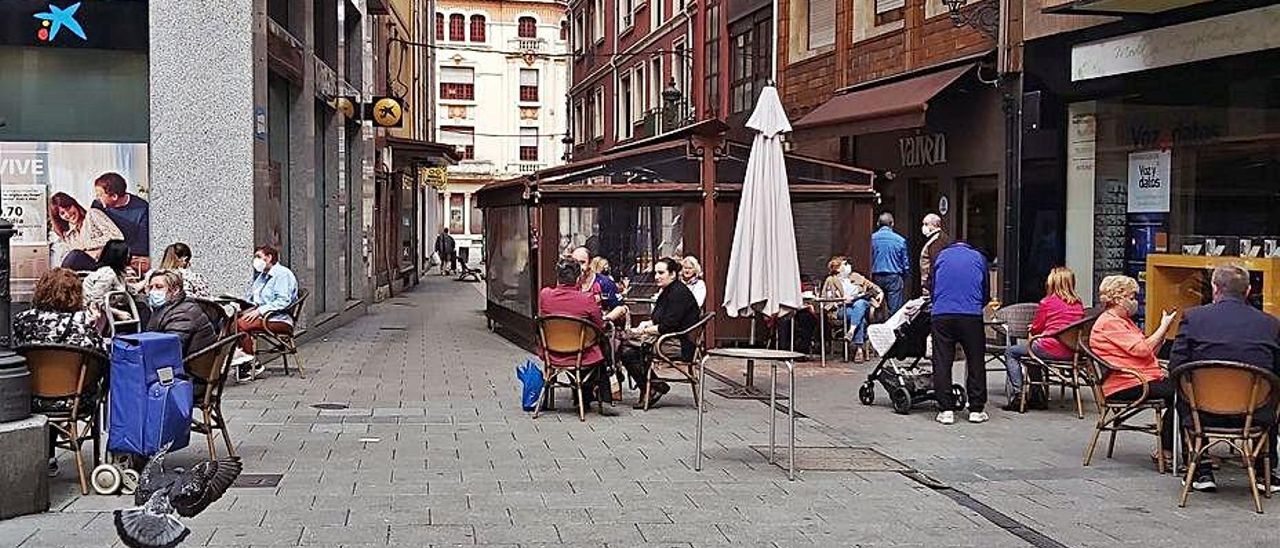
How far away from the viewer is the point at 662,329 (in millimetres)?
12742

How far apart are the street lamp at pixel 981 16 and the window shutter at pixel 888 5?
2431mm

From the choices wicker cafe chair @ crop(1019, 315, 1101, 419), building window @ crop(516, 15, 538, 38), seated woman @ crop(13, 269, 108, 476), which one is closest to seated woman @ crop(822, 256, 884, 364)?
wicker cafe chair @ crop(1019, 315, 1101, 419)

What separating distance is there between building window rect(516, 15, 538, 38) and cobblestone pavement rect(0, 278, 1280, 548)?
64676mm

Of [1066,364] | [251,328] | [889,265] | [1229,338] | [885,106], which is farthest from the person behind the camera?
[885,106]

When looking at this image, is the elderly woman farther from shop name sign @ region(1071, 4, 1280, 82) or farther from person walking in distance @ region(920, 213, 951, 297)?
shop name sign @ region(1071, 4, 1280, 82)

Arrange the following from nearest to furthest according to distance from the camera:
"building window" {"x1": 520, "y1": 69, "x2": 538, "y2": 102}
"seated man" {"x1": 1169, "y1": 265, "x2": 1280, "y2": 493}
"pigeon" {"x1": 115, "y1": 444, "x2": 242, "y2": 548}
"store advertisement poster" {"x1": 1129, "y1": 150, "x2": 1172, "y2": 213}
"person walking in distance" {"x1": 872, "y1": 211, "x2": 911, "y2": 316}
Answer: "pigeon" {"x1": 115, "y1": 444, "x2": 242, "y2": 548}, "seated man" {"x1": 1169, "y1": 265, "x2": 1280, "y2": 493}, "store advertisement poster" {"x1": 1129, "y1": 150, "x2": 1172, "y2": 213}, "person walking in distance" {"x1": 872, "y1": 211, "x2": 911, "y2": 316}, "building window" {"x1": 520, "y1": 69, "x2": 538, "y2": 102}

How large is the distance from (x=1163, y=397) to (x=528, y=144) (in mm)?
68296

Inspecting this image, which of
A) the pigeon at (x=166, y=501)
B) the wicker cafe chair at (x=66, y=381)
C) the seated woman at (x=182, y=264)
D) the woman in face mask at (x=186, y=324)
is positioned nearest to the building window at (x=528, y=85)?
the seated woman at (x=182, y=264)

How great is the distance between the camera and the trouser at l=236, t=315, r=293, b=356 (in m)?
14.1

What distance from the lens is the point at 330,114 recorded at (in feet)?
76.3

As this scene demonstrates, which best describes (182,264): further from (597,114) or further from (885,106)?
(597,114)

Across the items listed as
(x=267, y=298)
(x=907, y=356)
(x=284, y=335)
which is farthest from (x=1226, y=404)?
(x=267, y=298)

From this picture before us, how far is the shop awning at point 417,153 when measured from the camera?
33188 mm

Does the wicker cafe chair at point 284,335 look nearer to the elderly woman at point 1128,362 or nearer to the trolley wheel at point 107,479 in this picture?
the trolley wheel at point 107,479
